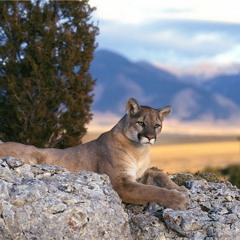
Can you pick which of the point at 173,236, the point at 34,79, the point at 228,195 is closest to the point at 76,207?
the point at 173,236

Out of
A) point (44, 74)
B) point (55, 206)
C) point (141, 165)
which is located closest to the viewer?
point (55, 206)

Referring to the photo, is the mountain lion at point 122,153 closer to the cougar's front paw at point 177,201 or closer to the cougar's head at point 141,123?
the cougar's head at point 141,123

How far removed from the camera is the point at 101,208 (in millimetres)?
9922

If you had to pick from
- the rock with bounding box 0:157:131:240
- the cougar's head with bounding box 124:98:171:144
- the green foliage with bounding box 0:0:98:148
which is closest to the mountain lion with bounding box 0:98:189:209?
the cougar's head with bounding box 124:98:171:144

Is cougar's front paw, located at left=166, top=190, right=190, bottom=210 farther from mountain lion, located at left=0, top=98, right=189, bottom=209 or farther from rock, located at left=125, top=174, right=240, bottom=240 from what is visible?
mountain lion, located at left=0, top=98, right=189, bottom=209

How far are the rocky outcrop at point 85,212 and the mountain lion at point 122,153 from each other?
79cm

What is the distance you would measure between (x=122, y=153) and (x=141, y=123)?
638 mm

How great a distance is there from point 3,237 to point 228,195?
440 cm

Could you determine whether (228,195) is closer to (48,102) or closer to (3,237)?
(3,237)

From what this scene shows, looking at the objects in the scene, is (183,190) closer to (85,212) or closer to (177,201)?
(177,201)

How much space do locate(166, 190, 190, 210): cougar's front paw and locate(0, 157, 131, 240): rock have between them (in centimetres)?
94

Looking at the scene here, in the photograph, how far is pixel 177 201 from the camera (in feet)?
36.2


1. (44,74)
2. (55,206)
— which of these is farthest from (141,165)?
(44,74)

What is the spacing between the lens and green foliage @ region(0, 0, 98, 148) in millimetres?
22734
